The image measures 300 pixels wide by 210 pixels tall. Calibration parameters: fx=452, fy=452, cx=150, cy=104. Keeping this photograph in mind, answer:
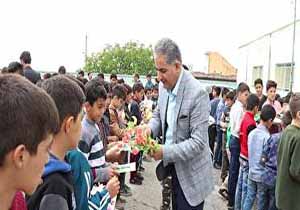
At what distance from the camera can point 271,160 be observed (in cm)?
569

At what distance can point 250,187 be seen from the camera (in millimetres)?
6184

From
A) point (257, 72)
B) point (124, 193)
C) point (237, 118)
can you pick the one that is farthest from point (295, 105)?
point (257, 72)

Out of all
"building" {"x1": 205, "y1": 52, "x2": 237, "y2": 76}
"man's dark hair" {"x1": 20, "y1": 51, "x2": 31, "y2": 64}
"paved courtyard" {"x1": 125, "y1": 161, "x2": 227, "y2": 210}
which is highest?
"building" {"x1": 205, "y1": 52, "x2": 237, "y2": 76}

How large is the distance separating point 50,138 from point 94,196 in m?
1.37

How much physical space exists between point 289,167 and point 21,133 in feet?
12.0

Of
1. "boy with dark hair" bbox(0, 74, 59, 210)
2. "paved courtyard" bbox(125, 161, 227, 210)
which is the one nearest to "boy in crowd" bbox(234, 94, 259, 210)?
"paved courtyard" bbox(125, 161, 227, 210)

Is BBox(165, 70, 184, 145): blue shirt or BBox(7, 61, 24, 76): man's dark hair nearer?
BBox(165, 70, 184, 145): blue shirt

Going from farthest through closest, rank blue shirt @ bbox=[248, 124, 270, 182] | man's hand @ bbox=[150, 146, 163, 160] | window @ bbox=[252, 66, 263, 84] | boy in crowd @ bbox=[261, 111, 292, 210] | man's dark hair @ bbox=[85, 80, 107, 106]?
1. window @ bbox=[252, 66, 263, 84]
2. blue shirt @ bbox=[248, 124, 270, 182]
3. boy in crowd @ bbox=[261, 111, 292, 210]
4. man's dark hair @ bbox=[85, 80, 107, 106]
5. man's hand @ bbox=[150, 146, 163, 160]

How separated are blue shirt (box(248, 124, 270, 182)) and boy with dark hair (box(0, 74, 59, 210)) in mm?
4587

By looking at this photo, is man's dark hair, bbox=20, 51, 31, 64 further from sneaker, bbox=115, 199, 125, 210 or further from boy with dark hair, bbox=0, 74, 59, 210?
boy with dark hair, bbox=0, 74, 59, 210

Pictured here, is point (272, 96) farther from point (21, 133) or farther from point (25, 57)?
point (21, 133)

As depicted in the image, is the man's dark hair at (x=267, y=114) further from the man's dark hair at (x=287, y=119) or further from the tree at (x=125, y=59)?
the tree at (x=125, y=59)

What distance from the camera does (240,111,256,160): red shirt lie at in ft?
21.6

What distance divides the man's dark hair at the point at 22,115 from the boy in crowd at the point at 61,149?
62cm
